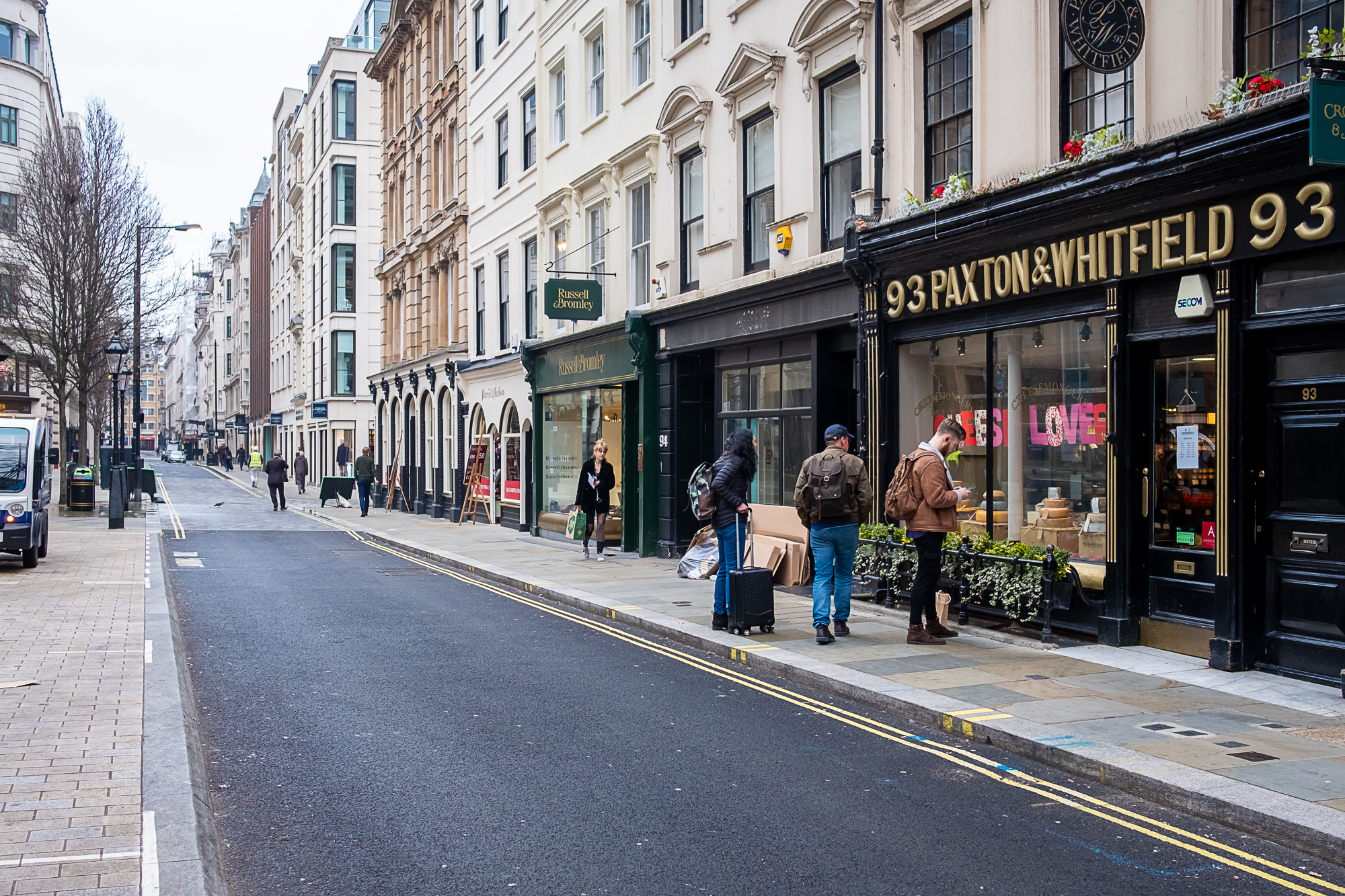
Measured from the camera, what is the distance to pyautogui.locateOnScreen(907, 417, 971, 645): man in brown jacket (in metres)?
9.48

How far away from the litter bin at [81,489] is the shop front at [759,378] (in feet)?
58.6

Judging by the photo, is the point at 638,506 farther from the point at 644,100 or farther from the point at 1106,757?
the point at 1106,757

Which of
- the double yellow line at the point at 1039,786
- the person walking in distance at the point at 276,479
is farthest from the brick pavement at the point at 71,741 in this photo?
the person walking in distance at the point at 276,479

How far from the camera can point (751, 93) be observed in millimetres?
15625

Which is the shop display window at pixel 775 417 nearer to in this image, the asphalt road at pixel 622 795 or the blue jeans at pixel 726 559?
the blue jeans at pixel 726 559

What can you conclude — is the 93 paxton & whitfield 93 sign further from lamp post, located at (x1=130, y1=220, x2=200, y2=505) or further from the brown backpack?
lamp post, located at (x1=130, y1=220, x2=200, y2=505)

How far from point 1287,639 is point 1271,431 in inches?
58.8

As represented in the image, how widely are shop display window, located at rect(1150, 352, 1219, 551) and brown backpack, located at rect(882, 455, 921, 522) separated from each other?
1940 mm

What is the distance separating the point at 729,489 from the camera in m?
10.6

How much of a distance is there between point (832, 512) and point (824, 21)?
6.93 meters

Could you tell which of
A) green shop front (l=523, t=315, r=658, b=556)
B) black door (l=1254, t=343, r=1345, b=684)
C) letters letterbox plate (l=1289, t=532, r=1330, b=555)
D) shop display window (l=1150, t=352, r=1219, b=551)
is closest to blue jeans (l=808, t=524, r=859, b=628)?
shop display window (l=1150, t=352, r=1219, b=551)

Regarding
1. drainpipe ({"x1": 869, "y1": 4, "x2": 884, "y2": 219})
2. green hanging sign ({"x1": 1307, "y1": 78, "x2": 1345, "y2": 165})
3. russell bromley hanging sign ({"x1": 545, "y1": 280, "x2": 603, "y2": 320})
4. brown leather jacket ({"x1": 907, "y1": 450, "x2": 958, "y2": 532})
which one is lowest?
brown leather jacket ({"x1": 907, "y1": 450, "x2": 958, "y2": 532})

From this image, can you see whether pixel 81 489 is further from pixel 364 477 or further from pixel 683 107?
pixel 683 107

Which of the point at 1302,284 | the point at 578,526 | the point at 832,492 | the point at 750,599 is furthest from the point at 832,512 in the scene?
the point at 578,526
